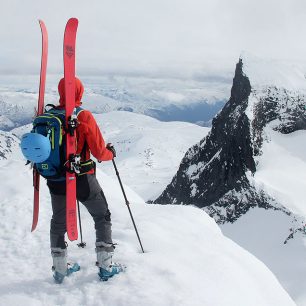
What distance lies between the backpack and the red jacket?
0.20m

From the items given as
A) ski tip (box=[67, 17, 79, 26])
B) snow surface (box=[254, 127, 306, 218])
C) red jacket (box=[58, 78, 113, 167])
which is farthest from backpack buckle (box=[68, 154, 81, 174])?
snow surface (box=[254, 127, 306, 218])

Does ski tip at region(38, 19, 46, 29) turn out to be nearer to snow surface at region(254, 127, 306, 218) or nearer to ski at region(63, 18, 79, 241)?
ski at region(63, 18, 79, 241)

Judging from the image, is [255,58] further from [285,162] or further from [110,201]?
[110,201]

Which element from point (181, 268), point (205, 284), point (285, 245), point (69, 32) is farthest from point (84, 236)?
point (285, 245)

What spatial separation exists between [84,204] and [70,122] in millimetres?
1667

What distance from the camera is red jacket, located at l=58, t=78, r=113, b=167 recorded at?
6891 mm

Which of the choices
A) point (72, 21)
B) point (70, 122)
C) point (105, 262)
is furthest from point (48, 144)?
point (105, 262)

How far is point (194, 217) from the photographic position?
11.4 meters

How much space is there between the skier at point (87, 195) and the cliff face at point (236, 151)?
6752 cm

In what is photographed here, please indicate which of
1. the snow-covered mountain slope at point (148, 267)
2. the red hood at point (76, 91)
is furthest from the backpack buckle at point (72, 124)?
the snow-covered mountain slope at point (148, 267)

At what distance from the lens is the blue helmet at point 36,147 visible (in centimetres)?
655

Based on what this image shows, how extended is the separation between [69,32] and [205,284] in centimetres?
532

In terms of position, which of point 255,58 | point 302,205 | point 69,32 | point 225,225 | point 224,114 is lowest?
point 225,225

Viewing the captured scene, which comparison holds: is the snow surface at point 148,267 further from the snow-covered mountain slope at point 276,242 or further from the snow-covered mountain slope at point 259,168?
the snow-covered mountain slope at point 276,242
